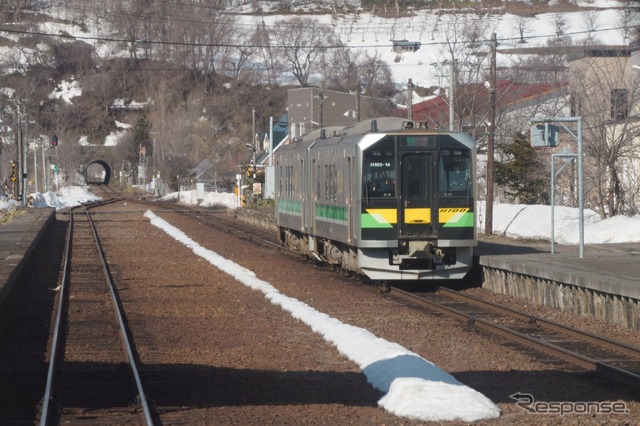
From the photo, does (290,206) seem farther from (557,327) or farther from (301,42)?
(301,42)

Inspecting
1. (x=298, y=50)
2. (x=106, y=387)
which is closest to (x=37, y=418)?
(x=106, y=387)

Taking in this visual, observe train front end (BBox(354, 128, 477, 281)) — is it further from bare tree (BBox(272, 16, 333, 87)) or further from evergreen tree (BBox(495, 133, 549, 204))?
bare tree (BBox(272, 16, 333, 87))

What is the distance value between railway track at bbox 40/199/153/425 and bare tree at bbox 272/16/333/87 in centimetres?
14125

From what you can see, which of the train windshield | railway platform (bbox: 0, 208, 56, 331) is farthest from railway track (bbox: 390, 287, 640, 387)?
railway platform (bbox: 0, 208, 56, 331)

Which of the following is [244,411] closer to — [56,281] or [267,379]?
[267,379]

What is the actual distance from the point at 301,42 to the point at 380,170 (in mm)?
158216

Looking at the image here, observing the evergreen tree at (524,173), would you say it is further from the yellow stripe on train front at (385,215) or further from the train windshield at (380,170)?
the yellow stripe on train front at (385,215)

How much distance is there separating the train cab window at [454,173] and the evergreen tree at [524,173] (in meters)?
21.3

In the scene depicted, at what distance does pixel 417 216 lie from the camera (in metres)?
19.9

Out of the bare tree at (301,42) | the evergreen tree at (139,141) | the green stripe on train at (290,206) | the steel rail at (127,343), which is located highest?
the bare tree at (301,42)

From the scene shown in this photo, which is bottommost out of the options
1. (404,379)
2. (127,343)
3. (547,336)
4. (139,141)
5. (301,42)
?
(547,336)

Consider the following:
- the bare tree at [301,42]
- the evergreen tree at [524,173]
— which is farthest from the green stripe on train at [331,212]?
the bare tree at [301,42]

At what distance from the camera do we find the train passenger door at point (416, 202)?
19.9 meters

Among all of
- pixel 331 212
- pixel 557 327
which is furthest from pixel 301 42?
pixel 557 327
